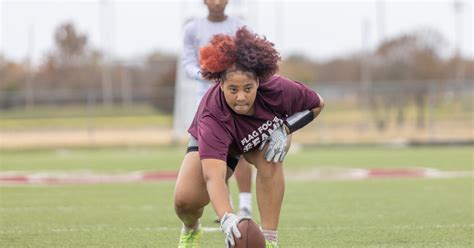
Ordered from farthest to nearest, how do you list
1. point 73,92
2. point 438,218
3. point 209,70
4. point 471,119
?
point 73,92 < point 471,119 < point 438,218 < point 209,70

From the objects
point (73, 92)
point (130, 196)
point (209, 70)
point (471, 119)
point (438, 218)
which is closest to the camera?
point (209, 70)

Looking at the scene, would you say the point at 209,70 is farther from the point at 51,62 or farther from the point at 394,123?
the point at 51,62

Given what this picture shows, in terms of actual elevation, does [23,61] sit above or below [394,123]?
above

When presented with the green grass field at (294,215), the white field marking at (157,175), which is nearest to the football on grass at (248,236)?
the green grass field at (294,215)

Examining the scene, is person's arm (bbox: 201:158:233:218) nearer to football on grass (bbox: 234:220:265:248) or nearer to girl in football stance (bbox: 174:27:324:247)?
girl in football stance (bbox: 174:27:324:247)

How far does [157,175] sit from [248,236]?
9.70 m

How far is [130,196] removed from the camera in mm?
10609

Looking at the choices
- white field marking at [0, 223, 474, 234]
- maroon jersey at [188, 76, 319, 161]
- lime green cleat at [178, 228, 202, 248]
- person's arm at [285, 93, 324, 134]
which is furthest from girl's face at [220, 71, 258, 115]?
white field marking at [0, 223, 474, 234]

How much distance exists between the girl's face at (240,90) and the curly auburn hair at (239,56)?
4cm

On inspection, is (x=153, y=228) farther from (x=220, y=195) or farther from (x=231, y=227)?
(x=231, y=227)

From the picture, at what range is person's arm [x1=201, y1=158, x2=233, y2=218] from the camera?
4840 millimetres

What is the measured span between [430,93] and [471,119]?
5.89ft

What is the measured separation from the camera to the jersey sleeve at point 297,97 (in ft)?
17.6

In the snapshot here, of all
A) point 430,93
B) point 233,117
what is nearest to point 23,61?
point 430,93
